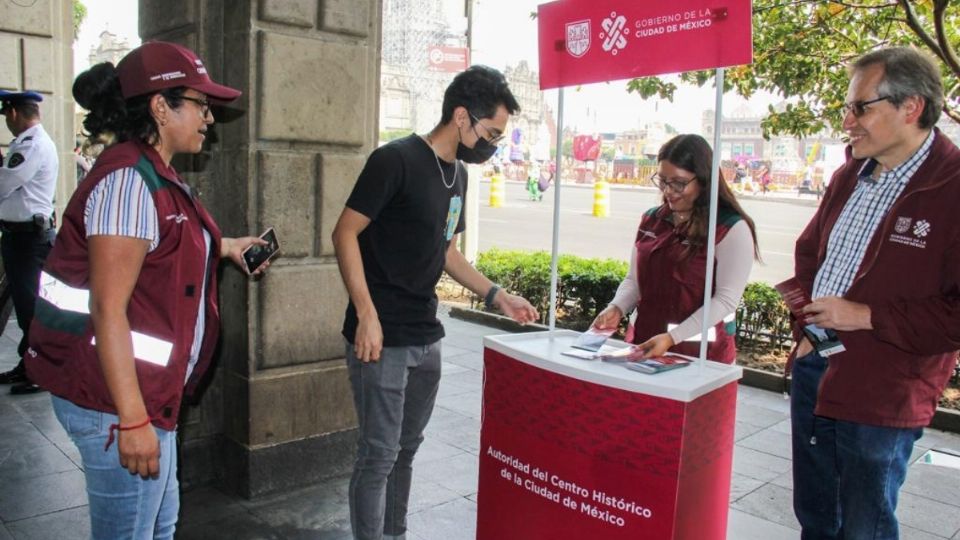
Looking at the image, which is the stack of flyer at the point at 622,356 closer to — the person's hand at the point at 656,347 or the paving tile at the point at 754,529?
the person's hand at the point at 656,347

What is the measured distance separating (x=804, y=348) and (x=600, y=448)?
89 cm

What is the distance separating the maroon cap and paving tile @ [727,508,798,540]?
10.3 ft

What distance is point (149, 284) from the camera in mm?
1920

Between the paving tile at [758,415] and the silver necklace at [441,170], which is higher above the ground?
the silver necklace at [441,170]

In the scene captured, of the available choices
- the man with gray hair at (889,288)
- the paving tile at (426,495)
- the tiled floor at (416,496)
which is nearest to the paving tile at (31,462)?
the tiled floor at (416,496)

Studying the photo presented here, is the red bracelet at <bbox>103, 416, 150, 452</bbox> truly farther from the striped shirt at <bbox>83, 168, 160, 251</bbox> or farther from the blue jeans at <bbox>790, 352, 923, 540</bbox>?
the blue jeans at <bbox>790, 352, 923, 540</bbox>

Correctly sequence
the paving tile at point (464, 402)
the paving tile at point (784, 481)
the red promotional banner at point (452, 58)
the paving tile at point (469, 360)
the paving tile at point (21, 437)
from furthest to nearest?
the red promotional banner at point (452, 58) → the paving tile at point (469, 360) → the paving tile at point (464, 402) → the paving tile at point (21, 437) → the paving tile at point (784, 481)

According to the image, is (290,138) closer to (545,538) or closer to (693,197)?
(693,197)

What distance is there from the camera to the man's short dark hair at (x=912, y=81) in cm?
223

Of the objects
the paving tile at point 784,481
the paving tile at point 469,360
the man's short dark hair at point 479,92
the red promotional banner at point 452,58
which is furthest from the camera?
the red promotional banner at point 452,58

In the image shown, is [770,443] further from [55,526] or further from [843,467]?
[55,526]

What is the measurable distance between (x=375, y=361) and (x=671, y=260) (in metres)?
1.29

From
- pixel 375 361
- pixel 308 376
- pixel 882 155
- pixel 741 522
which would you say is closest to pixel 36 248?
pixel 308 376

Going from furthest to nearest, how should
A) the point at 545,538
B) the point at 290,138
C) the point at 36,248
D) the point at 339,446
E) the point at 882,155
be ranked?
the point at 36,248, the point at 339,446, the point at 290,138, the point at 545,538, the point at 882,155
